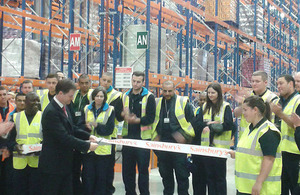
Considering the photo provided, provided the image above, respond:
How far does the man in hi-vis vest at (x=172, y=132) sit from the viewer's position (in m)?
5.79

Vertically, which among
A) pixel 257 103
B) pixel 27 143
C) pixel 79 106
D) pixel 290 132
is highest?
pixel 257 103

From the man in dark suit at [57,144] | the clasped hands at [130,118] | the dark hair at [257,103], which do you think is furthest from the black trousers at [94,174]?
the dark hair at [257,103]

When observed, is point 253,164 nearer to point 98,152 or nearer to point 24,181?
point 98,152

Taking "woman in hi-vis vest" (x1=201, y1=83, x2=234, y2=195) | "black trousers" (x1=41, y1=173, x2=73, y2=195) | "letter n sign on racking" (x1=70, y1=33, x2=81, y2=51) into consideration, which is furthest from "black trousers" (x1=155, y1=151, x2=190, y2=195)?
"letter n sign on racking" (x1=70, y1=33, x2=81, y2=51)

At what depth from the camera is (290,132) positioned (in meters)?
4.72

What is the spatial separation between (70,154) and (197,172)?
232 centimetres

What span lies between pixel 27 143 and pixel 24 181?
51 cm

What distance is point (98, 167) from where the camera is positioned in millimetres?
5480

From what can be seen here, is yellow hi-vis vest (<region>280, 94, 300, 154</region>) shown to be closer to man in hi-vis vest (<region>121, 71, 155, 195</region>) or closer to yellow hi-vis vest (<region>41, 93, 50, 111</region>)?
man in hi-vis vest (<region>121, 71, 155, 195</region>)

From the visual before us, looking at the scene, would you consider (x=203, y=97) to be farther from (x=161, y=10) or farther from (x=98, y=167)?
(x=161, y=10)

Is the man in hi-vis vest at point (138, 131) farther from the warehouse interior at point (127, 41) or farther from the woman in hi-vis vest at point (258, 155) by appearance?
the woman in hi-vis vest at point (258, 155)

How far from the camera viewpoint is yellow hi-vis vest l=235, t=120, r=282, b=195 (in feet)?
11.4

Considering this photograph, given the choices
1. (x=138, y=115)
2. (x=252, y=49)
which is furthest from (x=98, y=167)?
(x=252, y=49)

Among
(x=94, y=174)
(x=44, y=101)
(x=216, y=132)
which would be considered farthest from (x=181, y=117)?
(x=44, y=101)
